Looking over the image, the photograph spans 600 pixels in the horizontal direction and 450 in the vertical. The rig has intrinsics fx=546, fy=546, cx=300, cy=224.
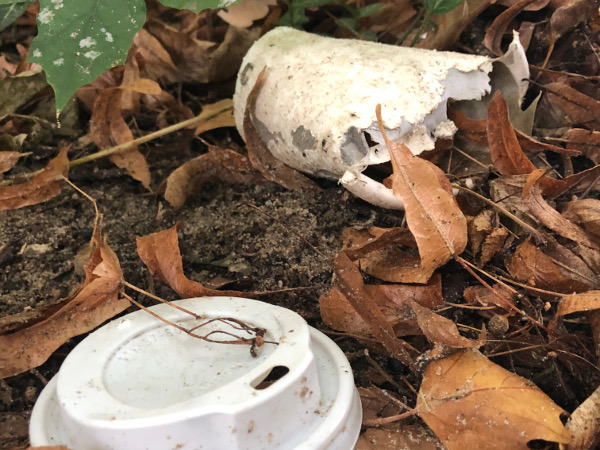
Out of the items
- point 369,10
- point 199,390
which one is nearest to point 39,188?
point 199,390

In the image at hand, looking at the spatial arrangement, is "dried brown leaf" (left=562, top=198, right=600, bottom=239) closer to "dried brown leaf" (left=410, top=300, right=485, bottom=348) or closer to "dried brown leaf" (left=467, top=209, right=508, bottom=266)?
"dried brown leaf" (left=467, top=209, right=508, bottom=266)

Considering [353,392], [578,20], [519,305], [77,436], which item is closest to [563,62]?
[578,20]

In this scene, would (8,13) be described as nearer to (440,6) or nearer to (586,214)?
(440,6)

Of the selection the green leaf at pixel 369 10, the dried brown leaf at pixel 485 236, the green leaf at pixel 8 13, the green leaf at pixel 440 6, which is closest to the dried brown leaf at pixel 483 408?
the dried brown leaf at pixel 485 236

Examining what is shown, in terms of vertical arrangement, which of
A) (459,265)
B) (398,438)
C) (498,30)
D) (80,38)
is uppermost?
Result: (80,38)

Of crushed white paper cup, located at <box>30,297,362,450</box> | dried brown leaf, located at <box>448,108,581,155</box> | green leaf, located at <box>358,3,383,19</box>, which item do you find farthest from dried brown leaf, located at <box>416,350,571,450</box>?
green leaf, located at <box>358,3,383,19</box>

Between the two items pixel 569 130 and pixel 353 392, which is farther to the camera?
pixel 569 130

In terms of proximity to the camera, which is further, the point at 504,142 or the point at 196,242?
the point at 196,242

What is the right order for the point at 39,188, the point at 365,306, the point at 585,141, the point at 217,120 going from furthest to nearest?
the point at 217,120 → the point at 39,188 → the point at 585,141 → the point at 365,306

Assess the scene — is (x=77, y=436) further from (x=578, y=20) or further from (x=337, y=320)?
(x=578, y=20)
